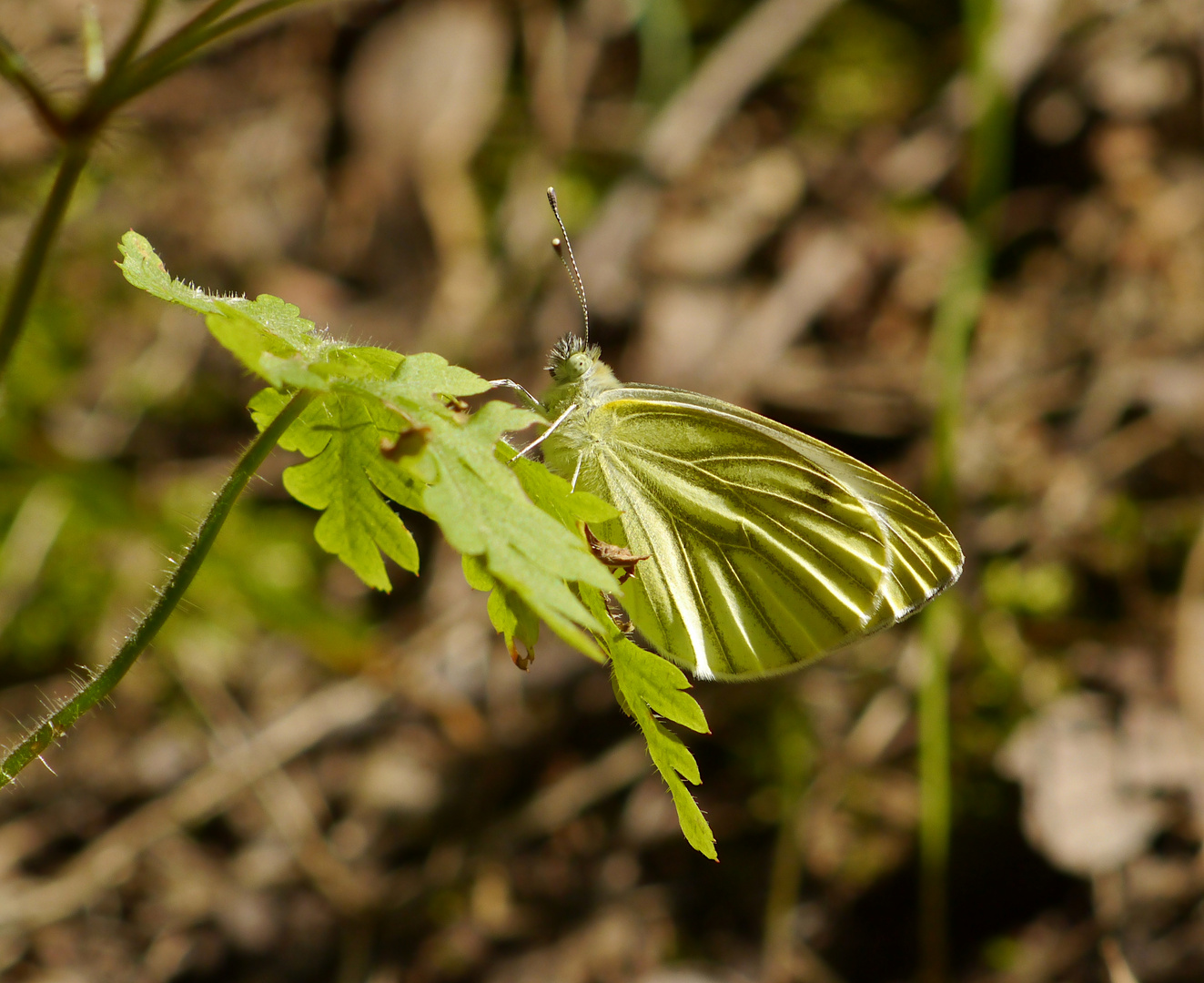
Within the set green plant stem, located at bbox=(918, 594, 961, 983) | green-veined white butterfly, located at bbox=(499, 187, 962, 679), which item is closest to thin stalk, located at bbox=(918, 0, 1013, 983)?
green plant stem, located at bbox=(918, 594, 961, 983)

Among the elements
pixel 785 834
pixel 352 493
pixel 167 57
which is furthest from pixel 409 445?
pixel 785 834

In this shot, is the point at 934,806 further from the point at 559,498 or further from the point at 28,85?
the point at 28,85

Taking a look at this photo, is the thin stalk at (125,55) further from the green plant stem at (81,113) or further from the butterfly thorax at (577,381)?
the butterfly thorax at (577,381)

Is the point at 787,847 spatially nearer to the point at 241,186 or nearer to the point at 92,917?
the point at 92,917

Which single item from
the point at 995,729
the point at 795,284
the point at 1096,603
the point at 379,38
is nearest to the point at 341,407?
the point at 995,729

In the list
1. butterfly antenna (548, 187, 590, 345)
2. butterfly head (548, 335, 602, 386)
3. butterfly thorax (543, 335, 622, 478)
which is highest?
butterfly antenna (548, 187, 590, 345)

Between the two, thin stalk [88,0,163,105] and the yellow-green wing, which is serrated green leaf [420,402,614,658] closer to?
thin stalk [88,0,163,105]

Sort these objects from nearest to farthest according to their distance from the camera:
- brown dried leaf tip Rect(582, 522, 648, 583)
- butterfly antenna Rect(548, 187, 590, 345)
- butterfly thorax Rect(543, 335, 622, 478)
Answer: brown dried leaf tip Rect(582, 522, 648, 583)
butterfly thorax Rect(543, 335, 622, 478)
butterfly antenna Rect(548, 187, 590, 345)
